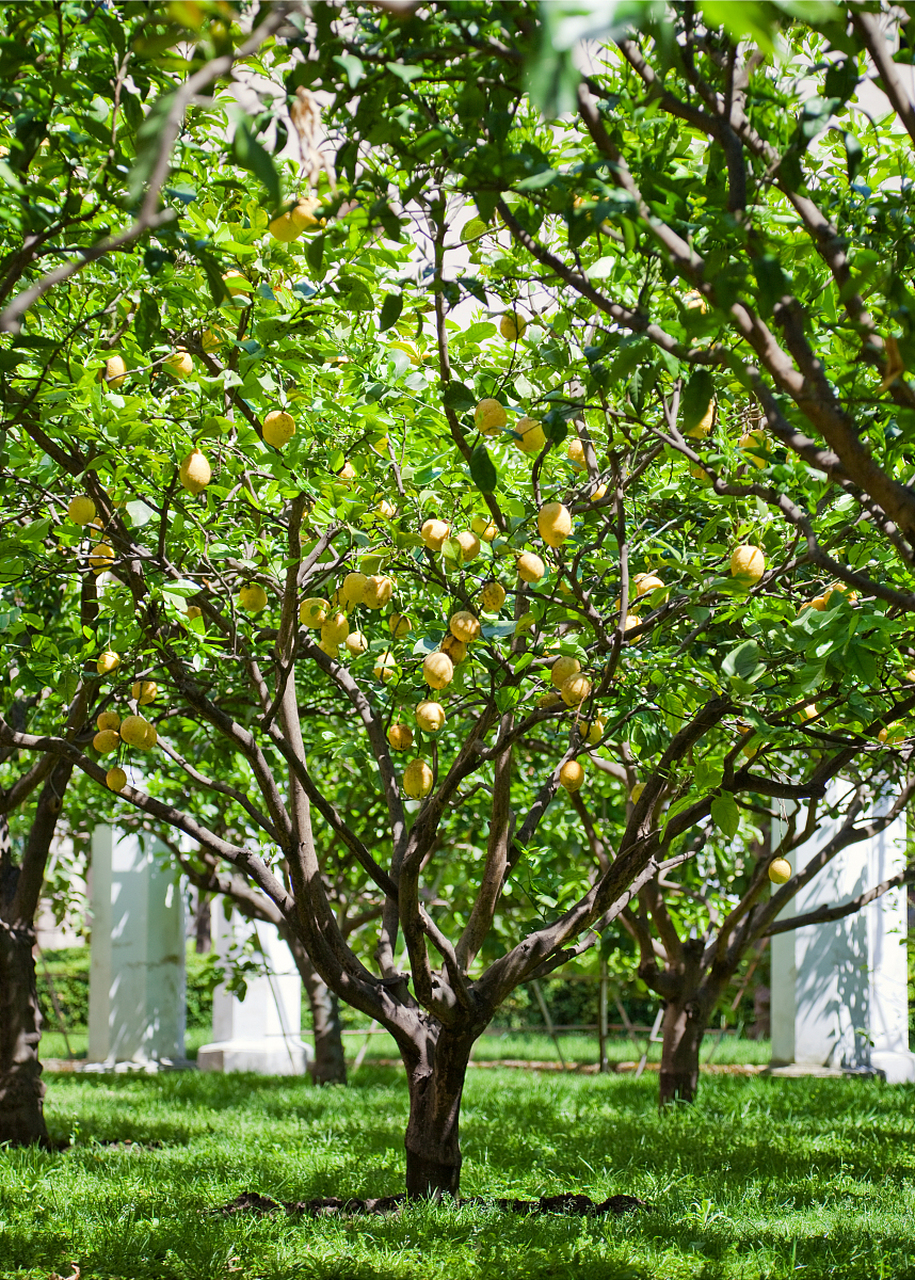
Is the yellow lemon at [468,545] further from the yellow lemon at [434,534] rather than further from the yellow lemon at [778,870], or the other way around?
the yellow lemon at [778,870]

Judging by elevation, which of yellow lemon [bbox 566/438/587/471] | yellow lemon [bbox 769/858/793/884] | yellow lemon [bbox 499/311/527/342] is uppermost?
yellow lemon [bbox 499/311/527/342]

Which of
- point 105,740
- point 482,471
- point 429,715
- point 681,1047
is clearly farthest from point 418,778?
point 681,1047

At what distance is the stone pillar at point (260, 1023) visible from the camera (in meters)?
9.48

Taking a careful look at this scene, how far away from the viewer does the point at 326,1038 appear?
8.09 meters

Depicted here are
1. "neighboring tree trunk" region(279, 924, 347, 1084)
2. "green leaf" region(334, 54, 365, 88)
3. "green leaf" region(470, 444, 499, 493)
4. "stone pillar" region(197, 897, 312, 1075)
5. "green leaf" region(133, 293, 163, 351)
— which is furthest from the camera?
"stone pillar" region(197, 897, 312, 1075)

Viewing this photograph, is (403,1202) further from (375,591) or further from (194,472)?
(194,472)

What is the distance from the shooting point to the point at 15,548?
2.80m

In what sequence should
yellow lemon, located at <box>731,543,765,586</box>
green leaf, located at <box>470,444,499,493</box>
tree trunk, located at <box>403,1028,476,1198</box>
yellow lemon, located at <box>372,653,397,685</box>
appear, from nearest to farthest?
green leaf, located at <box>470,444,499,493</box> < yellow lemon, located at <box>731,543,765,586</box> < yellow lemon, located at <box>372,653,397,685</box> < tree trunk, located at <box>403,1028,476,1198</box>

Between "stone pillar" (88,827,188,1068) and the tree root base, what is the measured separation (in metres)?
6.36

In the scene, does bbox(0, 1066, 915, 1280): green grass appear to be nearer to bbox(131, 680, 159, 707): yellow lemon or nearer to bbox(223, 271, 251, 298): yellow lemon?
bbox(131, 680, 159, 707): yellow lemon

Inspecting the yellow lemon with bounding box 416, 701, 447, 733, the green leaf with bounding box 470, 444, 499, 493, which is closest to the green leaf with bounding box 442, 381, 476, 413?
the green leaf with bounding box 470, 444, 499, 493

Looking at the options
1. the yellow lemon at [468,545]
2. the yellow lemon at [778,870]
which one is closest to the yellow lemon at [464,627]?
the yellow lemon at [468,545]

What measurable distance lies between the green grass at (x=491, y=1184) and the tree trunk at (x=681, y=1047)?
0.18 meters

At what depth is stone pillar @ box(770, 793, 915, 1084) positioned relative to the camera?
8758mm
